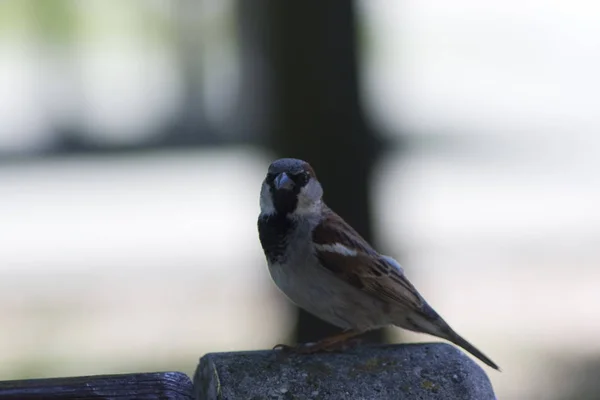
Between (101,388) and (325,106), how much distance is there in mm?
3639

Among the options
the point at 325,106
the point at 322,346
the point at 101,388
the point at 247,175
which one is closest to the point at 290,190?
the point at 322,346

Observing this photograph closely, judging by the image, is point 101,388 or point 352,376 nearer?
point 101,388

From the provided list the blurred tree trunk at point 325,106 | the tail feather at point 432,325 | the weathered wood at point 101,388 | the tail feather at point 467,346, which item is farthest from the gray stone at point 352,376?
the blurred tree trunk at point 325,106

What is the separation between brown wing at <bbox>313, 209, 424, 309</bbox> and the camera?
269cm

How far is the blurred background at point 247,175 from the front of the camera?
5.97m

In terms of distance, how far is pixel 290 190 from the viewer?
266 centimetres

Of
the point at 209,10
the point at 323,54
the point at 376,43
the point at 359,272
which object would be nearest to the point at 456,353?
the point at 359,272

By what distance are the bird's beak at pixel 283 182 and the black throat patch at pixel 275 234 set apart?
11cm

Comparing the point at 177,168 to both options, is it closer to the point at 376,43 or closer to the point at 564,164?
the point at 376,43

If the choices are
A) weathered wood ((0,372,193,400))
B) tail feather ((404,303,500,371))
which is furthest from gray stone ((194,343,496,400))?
tail feather ((404,303,500,371))

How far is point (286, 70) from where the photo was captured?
17.9 ft

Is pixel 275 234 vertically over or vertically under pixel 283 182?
under

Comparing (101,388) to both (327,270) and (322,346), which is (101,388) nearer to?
(322,346)

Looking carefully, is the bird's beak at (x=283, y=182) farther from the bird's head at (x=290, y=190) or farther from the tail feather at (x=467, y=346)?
the tail feather at (x=467, y=346)
